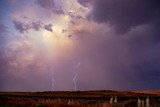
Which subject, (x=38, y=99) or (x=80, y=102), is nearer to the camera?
(x=80, y=102)

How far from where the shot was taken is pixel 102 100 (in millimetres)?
34281

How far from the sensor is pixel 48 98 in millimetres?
39156

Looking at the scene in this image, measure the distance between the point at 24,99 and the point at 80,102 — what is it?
8282 millimetres

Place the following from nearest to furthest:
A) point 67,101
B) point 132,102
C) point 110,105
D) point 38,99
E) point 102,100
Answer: point 110,105 → point 132,102 → point 102,100 → point 67,101 → point 38,99

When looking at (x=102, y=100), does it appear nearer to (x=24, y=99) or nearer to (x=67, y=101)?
(x=67, y=101)

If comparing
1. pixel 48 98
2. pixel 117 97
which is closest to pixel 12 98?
pixel 48 98

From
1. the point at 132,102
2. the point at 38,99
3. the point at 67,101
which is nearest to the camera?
the point at 132,102

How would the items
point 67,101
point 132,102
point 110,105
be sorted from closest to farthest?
point 110,105
point 132,102
point 67,101

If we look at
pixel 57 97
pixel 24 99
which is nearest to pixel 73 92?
pixel 57 97

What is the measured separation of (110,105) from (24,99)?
15558mm

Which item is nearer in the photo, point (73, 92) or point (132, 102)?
point (132, 102)

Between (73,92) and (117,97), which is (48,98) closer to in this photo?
(73,92)

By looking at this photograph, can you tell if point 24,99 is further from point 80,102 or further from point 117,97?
point 117,97

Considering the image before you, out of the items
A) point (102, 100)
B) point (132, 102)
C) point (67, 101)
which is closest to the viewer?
point (132, 102)
